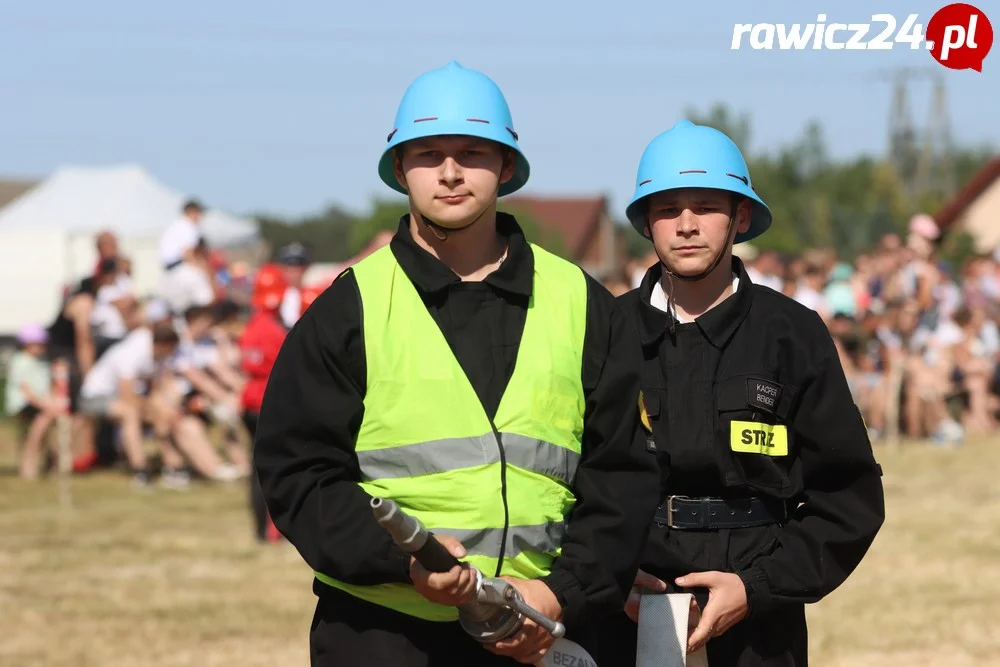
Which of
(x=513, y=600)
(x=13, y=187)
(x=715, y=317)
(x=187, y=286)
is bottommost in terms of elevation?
(x=513, y=600)

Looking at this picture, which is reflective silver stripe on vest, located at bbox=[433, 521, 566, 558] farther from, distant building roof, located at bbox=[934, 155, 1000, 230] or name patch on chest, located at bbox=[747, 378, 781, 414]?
distant building roof, located at bbox=[934, 155, 1000, 230]

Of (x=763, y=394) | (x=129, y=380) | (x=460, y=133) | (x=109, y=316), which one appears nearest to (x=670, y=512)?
(x=763, y=394)

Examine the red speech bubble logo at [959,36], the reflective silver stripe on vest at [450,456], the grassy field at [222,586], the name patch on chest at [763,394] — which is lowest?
the grassy field at [222,586]

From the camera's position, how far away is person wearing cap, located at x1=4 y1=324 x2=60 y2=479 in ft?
49.6

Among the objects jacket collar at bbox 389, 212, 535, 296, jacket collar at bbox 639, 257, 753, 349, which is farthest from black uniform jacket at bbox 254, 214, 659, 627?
jacket collar at bbox 639, 257, 753, 349

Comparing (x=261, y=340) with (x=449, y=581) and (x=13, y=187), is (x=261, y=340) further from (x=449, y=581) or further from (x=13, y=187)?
(x=13, y=187)

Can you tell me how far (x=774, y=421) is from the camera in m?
4.11

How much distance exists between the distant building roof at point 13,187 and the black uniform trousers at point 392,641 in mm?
38504

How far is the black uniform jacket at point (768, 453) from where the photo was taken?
4.07 meters

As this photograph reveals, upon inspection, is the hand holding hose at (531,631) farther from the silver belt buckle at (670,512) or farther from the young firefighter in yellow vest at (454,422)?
the silver belt buckle at (670,512)

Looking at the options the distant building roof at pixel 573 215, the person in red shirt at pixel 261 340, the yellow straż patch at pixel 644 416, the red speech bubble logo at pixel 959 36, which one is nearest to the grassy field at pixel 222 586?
the person in red shirt at pixel 261 340

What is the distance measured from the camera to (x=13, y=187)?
42062mm

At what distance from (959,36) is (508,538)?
6.02 meters

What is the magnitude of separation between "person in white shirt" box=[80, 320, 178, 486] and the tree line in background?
26.5 metres
